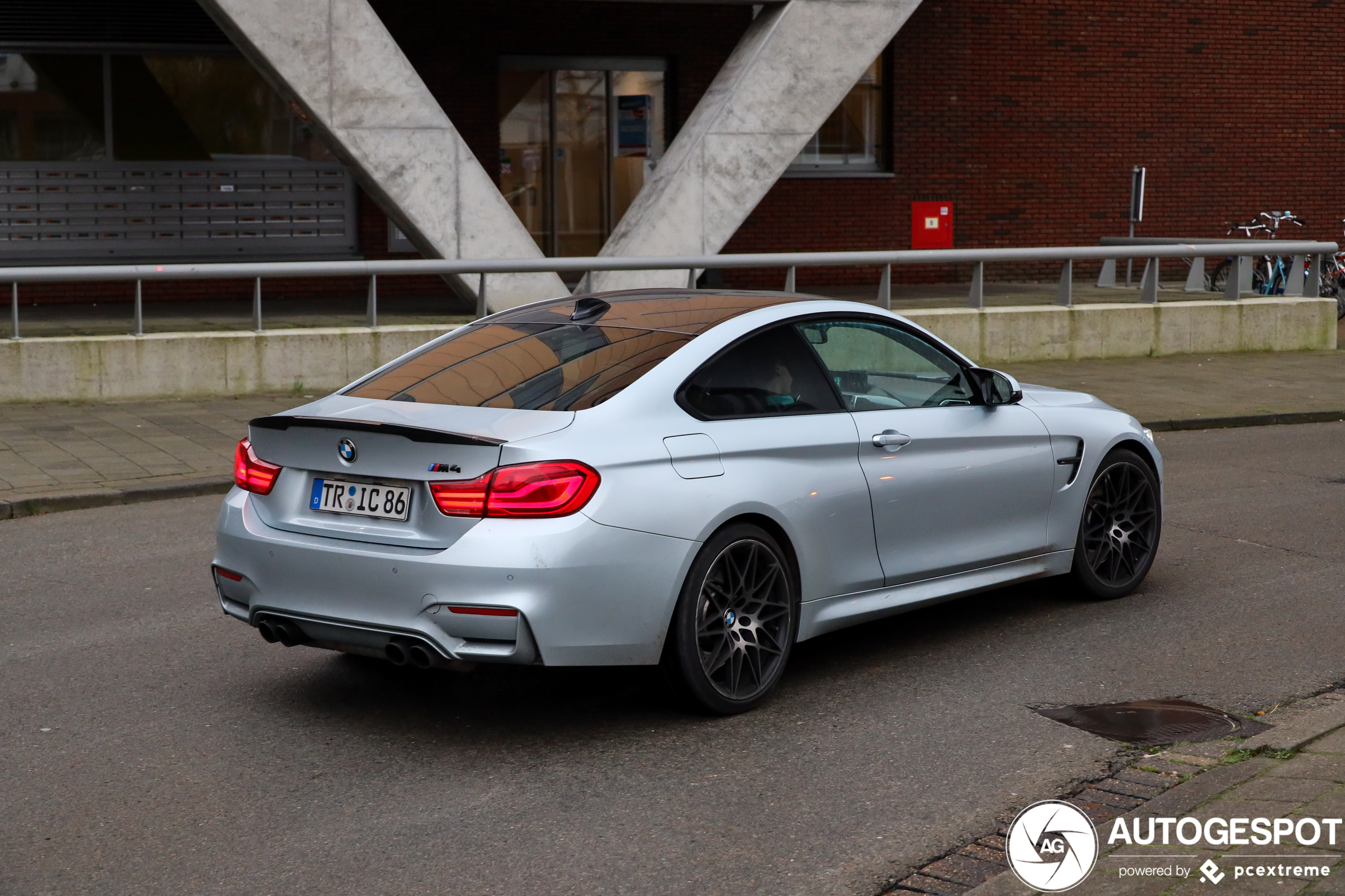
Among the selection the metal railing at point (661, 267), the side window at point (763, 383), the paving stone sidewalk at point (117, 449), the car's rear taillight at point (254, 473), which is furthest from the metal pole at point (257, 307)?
the side window at point (763, 383)

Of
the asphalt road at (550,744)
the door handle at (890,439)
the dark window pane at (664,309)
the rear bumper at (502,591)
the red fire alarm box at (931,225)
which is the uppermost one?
the red fire alarm box at (931,225)

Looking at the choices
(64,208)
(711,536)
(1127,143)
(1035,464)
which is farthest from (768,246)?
(711,536)

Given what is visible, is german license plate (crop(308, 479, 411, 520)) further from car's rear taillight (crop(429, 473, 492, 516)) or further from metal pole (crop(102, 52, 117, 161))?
metal pole (crop(102, 52, 117, 161))

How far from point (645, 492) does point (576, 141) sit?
1730cm

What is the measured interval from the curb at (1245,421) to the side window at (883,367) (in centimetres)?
664

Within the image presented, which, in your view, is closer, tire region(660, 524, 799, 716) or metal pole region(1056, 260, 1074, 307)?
tire region(660, 524, 799, 716)

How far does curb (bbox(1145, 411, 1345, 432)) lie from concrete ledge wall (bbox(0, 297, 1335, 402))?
11.3ft

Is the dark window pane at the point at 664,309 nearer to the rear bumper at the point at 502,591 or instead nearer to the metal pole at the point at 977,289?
the rear bumper at the point at 502,591

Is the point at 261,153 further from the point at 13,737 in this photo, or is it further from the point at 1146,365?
the point at 13,737

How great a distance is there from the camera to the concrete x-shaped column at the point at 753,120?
16484mm

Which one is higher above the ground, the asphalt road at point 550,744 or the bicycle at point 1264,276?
the bicycle at point 1264,276

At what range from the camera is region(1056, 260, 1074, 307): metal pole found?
17.0 meters

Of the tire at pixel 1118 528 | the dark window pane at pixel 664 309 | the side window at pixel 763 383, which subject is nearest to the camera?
the side window at pixel 763 383

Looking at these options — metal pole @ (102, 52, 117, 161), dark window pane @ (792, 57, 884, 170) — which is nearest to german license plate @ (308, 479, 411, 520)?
metal pole @ (102, 52, 117, 161)
